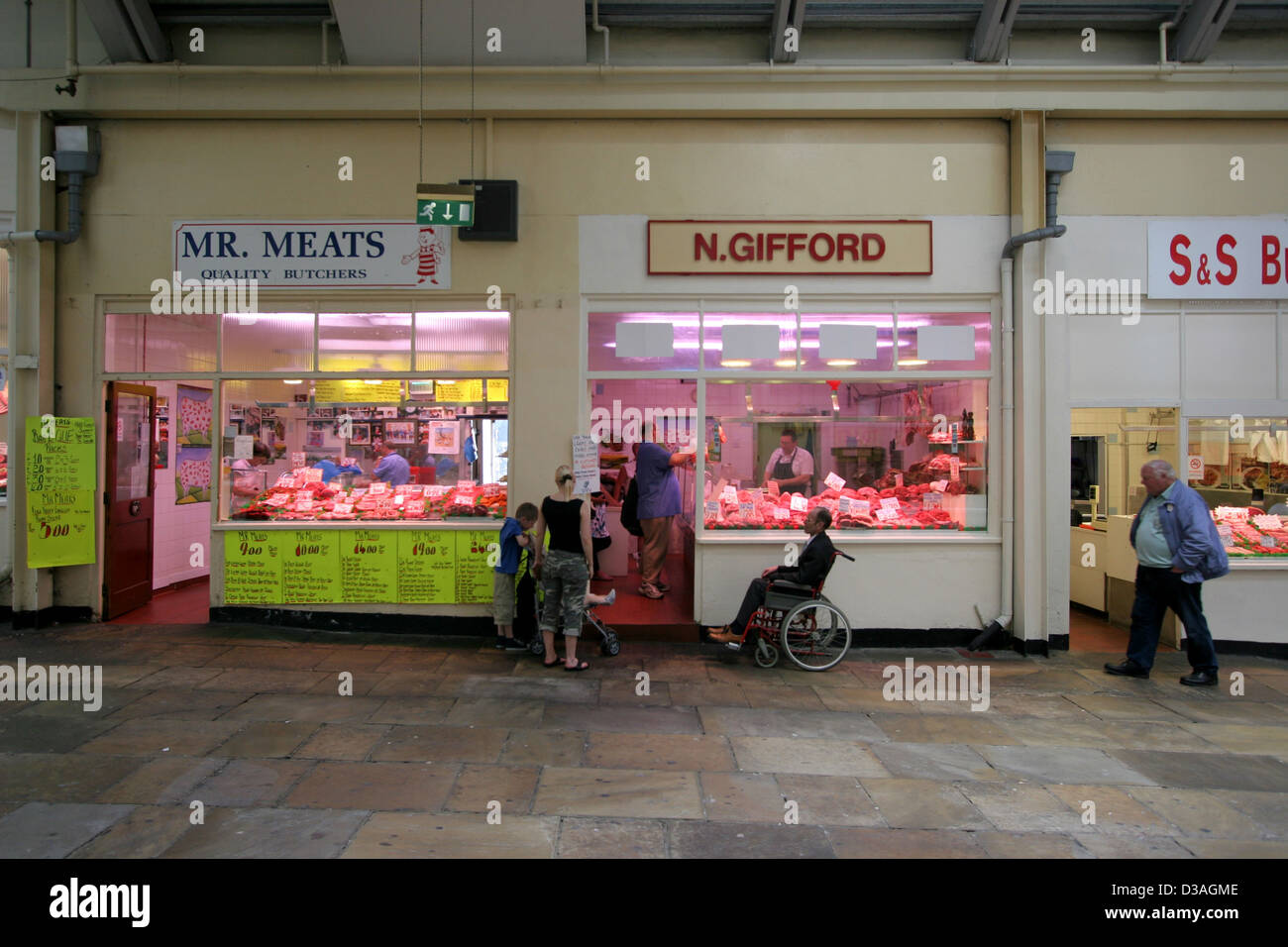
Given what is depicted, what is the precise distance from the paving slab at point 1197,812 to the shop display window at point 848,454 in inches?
152

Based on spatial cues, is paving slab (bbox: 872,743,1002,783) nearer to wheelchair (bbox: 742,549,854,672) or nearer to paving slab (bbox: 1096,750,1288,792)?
paving slab (bbox: 1096,750,1288,792)

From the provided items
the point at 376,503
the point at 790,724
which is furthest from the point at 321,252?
the point at 790,724

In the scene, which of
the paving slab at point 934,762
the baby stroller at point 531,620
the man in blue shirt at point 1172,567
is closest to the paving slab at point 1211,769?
the paving slab at point 934,762

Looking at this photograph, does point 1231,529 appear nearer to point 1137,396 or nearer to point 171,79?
point 1137,396

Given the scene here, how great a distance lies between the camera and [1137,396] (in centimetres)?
826

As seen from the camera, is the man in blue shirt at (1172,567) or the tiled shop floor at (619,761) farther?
the man in blue shirt at (1172,567)

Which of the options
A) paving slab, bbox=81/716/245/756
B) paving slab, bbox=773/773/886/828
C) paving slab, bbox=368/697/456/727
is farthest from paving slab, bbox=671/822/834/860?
paving slab, bbox=81/716/245/756

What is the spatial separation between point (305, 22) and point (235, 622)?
638cm

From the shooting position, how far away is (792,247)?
325 inches

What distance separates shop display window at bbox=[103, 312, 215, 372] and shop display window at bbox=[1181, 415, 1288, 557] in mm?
10540

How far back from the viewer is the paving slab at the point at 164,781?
4465 millimetres

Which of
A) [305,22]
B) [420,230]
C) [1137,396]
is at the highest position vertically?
[305,22]

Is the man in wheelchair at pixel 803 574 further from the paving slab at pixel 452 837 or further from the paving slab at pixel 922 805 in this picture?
the paving slab at pixel 452 837

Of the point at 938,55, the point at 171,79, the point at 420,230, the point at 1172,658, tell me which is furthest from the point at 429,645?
the point at 938,55
